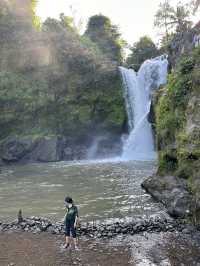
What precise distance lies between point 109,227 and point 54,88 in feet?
106

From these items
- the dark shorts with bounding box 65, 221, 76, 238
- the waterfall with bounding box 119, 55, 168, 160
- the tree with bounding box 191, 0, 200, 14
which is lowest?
the dark shorts with bounding box 65, 221, 76, 238

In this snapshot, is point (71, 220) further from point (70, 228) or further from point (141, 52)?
point (141, 52)

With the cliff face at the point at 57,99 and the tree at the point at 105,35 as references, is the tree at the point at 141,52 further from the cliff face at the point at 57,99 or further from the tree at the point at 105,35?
the cliff face at the point at 57,99

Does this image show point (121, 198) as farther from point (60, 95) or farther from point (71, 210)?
point (60, 95)

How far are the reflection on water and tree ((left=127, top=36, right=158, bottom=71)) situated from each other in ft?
101

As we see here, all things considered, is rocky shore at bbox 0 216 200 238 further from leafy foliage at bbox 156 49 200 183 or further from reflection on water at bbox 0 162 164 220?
leafy foliage at bbox 156 49 200 183

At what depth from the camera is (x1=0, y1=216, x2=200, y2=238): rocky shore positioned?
1209 centimetres

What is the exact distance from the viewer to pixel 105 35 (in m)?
57.8

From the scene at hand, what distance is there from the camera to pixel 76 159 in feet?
128

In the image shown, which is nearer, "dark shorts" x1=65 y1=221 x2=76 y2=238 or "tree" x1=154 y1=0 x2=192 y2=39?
"dark shorts" x1=65 y1=221 x2=76 y2=238

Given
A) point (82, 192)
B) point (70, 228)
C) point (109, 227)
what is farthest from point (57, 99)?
point (70, 228)

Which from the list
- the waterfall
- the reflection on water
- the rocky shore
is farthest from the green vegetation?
the rocky shore

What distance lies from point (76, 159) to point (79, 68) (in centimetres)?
1282

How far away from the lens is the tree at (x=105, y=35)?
56.2 metres
